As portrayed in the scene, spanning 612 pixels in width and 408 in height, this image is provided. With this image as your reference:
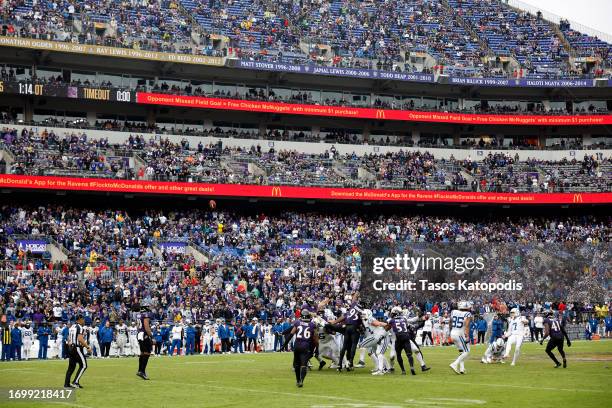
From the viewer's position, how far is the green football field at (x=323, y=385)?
18297 mm

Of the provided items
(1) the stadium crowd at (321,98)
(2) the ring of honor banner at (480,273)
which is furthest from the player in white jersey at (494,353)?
(1) the stadium crowd at (321,98)

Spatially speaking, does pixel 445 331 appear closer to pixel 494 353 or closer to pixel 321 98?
pixel 494 353

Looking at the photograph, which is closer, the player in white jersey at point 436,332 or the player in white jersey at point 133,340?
the player in white jersey at point 133,340

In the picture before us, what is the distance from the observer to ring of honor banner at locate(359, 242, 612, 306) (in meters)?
46.2

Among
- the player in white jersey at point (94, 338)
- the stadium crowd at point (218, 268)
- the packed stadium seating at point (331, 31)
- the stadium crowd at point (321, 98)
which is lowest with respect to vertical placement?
the player in white jersey at point (94, 338)

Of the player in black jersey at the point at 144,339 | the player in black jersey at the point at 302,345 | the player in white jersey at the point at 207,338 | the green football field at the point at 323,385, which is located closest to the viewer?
the green football field at the point at 323,385

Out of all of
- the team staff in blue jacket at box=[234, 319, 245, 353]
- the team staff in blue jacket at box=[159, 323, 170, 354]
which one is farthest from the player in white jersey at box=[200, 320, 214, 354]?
the team staff in blue jacket at box=[159, 323, 170, 354]

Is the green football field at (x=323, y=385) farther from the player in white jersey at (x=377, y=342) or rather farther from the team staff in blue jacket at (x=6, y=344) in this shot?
the team staff in blue jacket at (x=6, y=344)

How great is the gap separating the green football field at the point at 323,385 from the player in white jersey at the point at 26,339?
3.01 meters

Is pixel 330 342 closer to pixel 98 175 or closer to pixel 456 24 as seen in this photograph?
pixel 98 175

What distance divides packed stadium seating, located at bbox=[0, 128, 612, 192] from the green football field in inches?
916

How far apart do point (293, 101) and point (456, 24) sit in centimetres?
1778

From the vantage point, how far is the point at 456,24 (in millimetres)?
73000

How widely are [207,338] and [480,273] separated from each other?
15918mm
